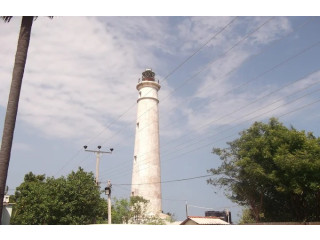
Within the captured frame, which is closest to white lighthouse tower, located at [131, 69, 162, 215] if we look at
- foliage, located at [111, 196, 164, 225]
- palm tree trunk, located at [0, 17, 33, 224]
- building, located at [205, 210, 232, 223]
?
foliage, located at [111, 196, 164, 225]

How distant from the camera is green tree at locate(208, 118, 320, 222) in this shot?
66.0 ft

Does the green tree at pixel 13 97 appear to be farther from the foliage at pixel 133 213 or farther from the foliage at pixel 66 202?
the foliage at pixel 133 213

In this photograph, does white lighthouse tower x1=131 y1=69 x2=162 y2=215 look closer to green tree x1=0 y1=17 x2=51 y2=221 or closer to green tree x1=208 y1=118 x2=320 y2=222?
green tree x1=208 y1=118 x2=320 y2=222

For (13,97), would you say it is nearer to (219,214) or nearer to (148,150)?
(148,150)

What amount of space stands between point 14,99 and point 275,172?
17799 mm

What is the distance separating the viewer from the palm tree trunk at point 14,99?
10.2 m

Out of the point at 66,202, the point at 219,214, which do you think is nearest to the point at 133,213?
the point at 66,202
